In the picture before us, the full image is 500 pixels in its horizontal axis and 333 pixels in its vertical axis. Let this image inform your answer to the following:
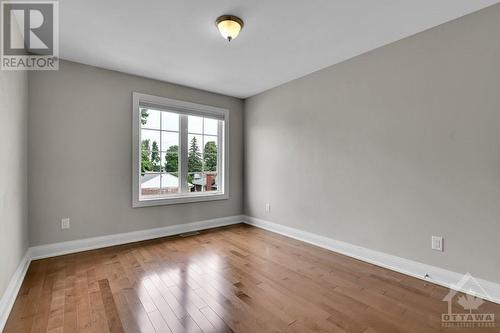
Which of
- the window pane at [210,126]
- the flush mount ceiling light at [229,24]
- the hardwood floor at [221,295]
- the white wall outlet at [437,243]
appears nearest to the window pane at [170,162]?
the window pane at [210,126]

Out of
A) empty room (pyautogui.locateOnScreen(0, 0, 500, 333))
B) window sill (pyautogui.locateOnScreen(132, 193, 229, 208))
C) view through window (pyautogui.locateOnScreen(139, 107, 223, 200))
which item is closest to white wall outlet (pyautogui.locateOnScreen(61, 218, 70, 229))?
empty room (pyautogui.locateOnScreen(0, 0, 500, 333))

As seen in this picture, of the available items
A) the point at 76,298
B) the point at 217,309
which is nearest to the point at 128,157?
the point at 76,298

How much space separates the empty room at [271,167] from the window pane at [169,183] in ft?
0.08

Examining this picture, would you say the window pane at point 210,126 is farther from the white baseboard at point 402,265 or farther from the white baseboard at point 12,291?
the white baseboard at point 12,291

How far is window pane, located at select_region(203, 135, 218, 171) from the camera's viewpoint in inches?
173

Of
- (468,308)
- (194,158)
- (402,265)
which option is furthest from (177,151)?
(468,308)

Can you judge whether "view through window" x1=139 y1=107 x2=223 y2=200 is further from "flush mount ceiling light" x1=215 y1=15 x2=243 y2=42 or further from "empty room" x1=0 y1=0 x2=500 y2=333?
"flush mount ceiling light" x1=215 y1=15 x2=243 y2=42

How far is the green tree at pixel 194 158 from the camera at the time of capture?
416 cm

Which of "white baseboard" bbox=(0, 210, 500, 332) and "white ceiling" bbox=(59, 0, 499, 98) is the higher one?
"white ceiling" bbox=(59, 0, 499, 98)

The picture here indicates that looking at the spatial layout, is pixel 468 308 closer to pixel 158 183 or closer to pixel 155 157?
pixel 158 183

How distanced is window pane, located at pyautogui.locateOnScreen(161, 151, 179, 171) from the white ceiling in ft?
4.10

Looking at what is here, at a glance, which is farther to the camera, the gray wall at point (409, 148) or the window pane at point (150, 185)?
the window pane at point (150, 185)

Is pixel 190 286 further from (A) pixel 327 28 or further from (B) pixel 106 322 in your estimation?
(A) pixel 327 28

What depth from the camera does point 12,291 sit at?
6.42 ft
